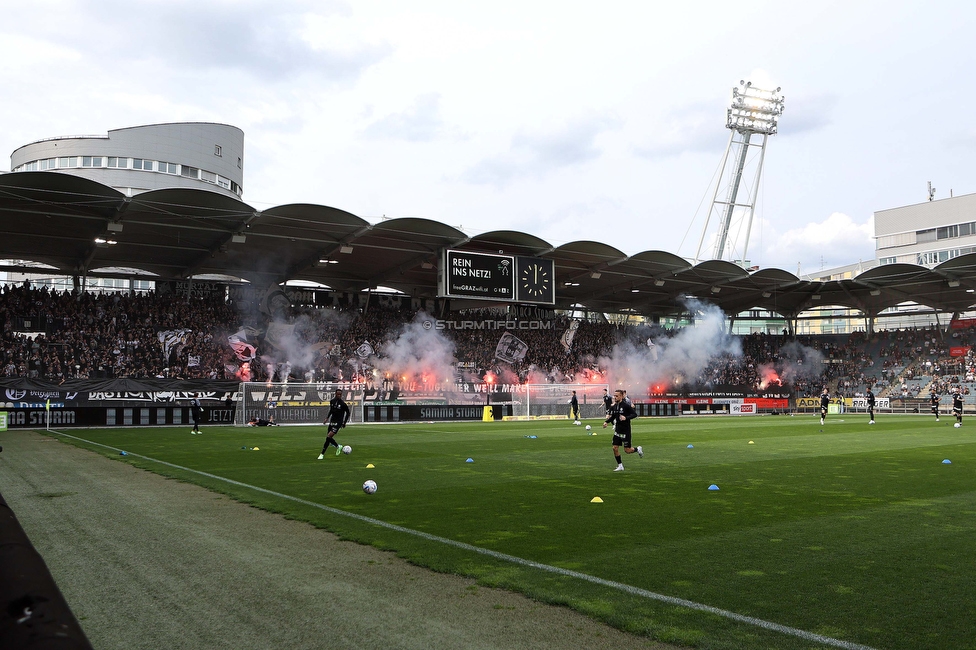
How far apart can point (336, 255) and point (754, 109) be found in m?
45.5

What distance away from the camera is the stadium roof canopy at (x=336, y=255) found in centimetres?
3662

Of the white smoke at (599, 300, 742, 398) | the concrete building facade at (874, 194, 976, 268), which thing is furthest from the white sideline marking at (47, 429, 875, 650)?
the concrete building facade at (874, 194, 976, 268)

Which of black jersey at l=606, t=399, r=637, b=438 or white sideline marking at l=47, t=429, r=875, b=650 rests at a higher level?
black jersey at l=606, t=399, r=637, b=438

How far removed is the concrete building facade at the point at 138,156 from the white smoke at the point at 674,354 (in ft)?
157

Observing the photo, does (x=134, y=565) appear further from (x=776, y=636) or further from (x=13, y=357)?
(x=13, y=357)

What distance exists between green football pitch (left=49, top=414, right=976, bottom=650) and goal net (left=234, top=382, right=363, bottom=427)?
58.6ft

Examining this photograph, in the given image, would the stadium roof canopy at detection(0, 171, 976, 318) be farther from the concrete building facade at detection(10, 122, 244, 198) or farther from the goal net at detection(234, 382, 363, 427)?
the concrete building facade at detection(10, 122, 244, 198)

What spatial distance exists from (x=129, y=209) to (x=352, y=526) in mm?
32495

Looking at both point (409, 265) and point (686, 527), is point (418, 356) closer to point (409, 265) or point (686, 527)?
point (409, 265)

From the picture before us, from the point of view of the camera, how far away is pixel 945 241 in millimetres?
86500

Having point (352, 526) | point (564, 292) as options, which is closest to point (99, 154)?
point (564, 292)

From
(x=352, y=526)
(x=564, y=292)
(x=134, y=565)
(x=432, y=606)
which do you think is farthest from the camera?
(x=564, y=292)
